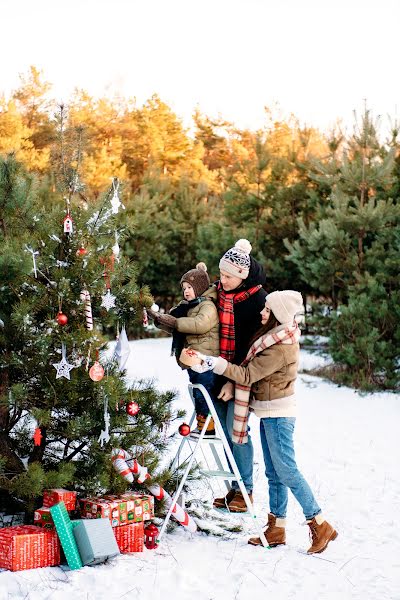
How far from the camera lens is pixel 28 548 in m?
3.87

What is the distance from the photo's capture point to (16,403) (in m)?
4.23

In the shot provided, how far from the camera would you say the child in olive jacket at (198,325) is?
4.76m

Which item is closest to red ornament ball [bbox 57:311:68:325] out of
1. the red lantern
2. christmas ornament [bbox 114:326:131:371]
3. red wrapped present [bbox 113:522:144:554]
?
christmas ornament [bbox 114:326:131:371]

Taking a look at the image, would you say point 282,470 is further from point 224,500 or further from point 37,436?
point 37,436

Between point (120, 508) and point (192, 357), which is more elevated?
point (192, 357)

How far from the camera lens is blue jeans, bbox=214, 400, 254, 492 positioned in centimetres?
494

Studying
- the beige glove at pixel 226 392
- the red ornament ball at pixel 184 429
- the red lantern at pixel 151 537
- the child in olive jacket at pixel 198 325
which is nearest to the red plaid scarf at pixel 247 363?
the beige glove at pixel 226 392

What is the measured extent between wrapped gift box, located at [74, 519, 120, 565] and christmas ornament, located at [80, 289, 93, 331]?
1.09 m

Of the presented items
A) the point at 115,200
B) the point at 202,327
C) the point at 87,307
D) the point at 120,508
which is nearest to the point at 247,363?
the point at 202,327

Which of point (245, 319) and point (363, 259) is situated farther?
point (363, 259)

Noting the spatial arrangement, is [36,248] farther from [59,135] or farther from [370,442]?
[370,442]

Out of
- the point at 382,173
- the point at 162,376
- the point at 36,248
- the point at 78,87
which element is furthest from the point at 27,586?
the point at 78,87

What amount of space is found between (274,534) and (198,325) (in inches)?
53.4

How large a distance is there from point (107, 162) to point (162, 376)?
10886mm
